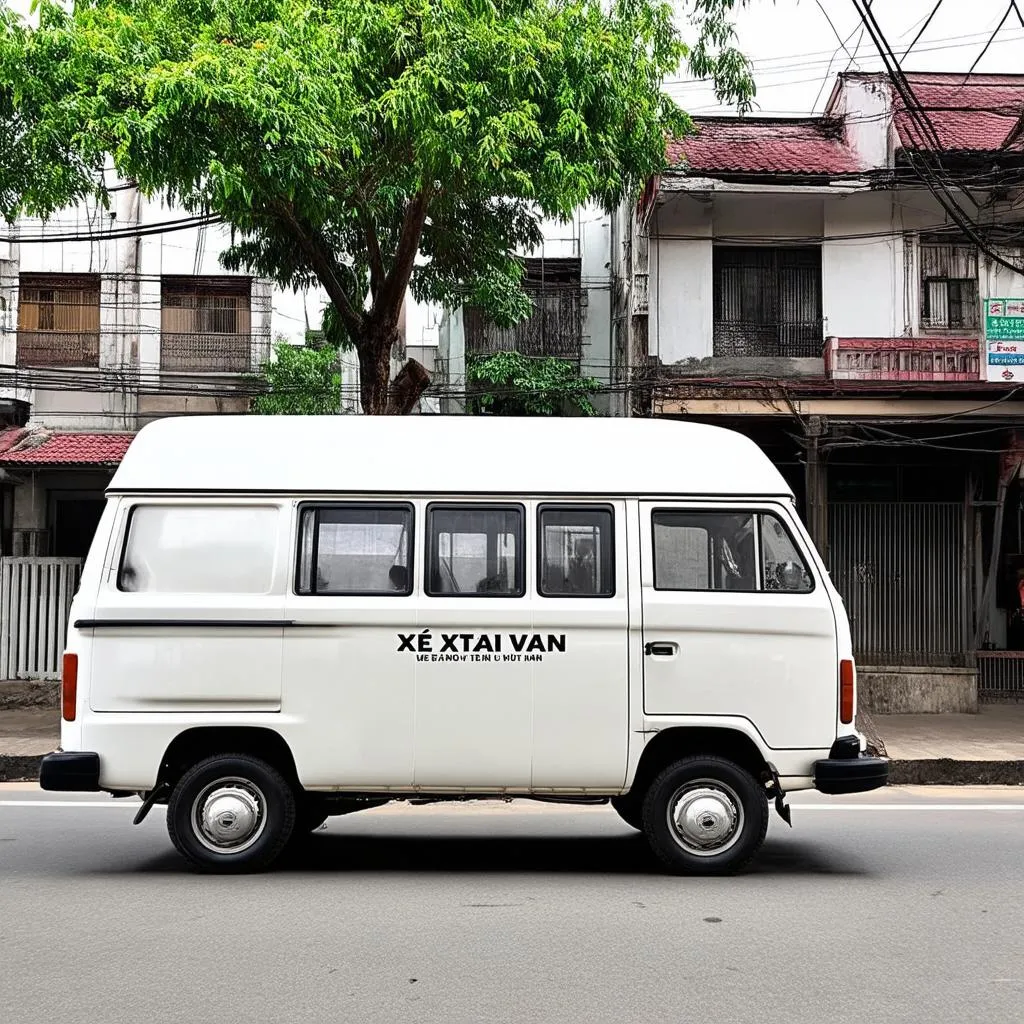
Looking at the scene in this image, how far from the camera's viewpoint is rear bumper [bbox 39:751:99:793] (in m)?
6.64

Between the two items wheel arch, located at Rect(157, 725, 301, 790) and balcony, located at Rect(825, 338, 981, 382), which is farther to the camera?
balcony, located at Rect(825, 338, 981, 382)

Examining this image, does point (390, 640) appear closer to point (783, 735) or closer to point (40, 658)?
point (783, 735)

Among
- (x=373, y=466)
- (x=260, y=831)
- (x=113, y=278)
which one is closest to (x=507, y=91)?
(x=373, y=466)

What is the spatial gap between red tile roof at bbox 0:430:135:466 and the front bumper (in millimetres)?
11427

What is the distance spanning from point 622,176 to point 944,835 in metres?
7.61

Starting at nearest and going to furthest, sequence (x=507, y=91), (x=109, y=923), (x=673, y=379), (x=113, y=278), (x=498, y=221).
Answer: (x=109, y=923)
(x=507, y=91)
(x=498, y=221)
(x=673, y=379)
(x=113, y=278)

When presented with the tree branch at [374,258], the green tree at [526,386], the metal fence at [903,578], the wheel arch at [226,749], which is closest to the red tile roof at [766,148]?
the green tree at [526,386]

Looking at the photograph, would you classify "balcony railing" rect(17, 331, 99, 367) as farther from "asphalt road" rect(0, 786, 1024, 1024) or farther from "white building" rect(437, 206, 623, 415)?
"asphalt road" rect(0, 786, 1024, 1024)

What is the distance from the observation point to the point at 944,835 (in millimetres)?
8336

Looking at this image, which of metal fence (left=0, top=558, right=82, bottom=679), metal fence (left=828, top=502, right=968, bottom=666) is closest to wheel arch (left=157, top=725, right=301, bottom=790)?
metal fence (left=0, top=558, right=82, bottom=679)

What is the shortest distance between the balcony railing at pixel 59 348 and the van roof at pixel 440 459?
43.2 feet

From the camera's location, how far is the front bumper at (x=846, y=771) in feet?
→ 22.0

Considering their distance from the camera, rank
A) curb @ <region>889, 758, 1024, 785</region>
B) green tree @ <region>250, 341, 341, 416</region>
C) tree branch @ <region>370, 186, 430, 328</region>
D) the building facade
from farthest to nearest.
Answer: green tree @ <region>250, 341, 341, 416</region> < the building facade < tree branch @ <region>370, 186, 430, 328</region> < curb @ <region>889, 758, 1024, 785</region>

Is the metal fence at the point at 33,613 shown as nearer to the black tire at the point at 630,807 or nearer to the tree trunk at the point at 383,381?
the tree trunk at the point at 383,381
